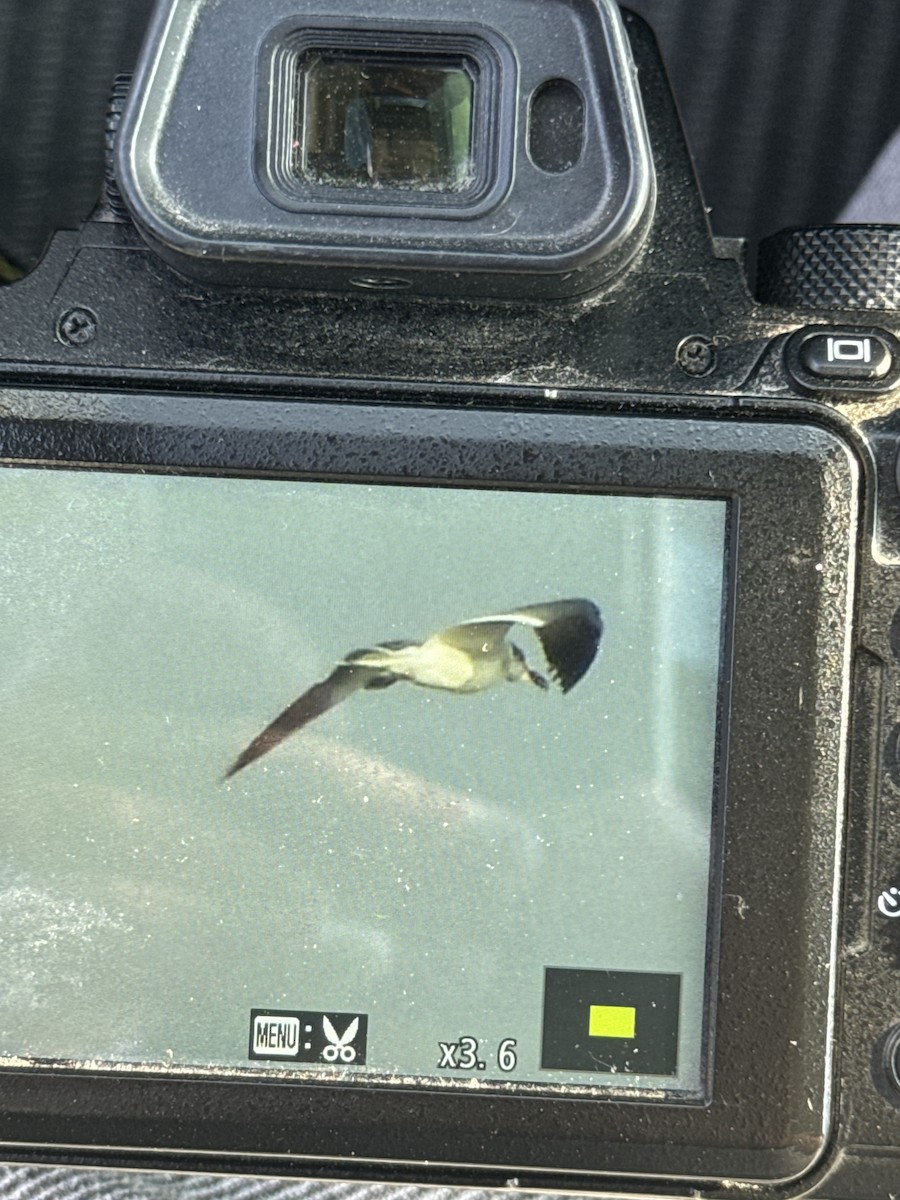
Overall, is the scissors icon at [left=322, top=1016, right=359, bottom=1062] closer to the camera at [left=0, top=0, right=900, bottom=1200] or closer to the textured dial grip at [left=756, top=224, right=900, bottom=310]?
the camera at [left=0, top=0, right=900, bottom=1200]

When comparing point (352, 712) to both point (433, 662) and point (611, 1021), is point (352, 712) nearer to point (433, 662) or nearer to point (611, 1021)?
→ point (433, 662)

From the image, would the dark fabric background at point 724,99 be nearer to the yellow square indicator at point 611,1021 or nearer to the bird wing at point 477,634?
the bird wing at point 477,634

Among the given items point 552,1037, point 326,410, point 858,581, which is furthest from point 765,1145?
point 326,410

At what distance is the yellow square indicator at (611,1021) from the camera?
1.72ft

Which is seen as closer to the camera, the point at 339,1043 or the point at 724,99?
the point at 339,1043

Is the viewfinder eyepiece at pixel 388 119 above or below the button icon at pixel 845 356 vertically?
above

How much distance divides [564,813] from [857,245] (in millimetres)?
257

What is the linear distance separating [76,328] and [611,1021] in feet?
1.17

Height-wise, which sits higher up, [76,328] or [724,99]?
[724,99]

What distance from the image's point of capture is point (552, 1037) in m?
0.53

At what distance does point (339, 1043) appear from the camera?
53cm
